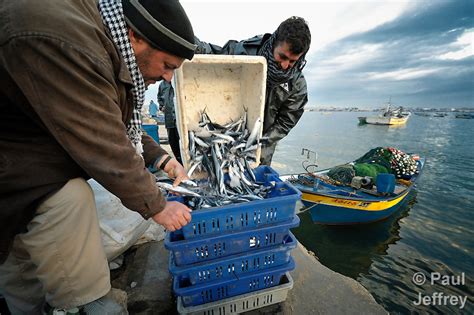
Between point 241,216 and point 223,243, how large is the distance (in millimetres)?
300

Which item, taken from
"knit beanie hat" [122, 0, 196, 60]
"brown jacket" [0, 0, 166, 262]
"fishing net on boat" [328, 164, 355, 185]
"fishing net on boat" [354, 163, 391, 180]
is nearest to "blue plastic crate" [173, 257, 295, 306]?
"brown jacket" [0, 0, 166, 262]

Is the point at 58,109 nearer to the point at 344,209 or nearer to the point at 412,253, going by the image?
the point at 344,209

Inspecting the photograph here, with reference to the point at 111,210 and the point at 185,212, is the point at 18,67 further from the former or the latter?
the point at 111,210

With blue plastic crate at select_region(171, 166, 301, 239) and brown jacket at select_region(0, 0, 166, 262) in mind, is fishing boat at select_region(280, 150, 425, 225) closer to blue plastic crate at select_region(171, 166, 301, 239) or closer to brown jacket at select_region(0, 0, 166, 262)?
blue plastic crate at select_region(171, 166, 301, 239)

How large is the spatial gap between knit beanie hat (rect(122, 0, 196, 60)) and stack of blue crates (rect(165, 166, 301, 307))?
1.23 m

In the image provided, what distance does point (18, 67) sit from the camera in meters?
1.02

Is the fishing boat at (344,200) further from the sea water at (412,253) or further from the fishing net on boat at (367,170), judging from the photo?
the sea water at (412,253)

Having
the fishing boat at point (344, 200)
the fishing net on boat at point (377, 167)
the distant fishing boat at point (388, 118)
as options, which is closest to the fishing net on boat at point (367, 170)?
the fishing net on boat at point (377, 167)

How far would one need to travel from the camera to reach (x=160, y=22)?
1.36 metres

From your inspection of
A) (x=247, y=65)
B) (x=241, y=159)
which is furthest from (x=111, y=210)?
(x=247, y=65)

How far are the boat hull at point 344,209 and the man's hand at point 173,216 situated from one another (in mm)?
7473

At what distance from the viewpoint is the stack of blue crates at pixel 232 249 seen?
193 centimetres

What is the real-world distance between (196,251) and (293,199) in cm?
97

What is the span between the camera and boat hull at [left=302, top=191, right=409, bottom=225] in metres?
8.34
